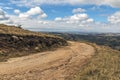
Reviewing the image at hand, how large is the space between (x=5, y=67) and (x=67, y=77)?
5.96 m

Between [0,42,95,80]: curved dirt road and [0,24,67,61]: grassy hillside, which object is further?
[0,24,67,61]: grassy hillside

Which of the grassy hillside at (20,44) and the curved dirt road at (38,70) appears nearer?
the curved dirt road at (38,70)

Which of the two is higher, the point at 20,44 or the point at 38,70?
the point at 20,44

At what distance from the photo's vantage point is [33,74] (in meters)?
19.0

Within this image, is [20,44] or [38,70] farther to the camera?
[20,44]

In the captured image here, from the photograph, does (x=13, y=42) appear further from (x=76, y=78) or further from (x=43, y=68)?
(x=76, y=78)

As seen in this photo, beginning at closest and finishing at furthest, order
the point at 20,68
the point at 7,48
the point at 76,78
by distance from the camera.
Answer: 1. the point at 76,78
2. the point at 20,68
3. the point at 7,48

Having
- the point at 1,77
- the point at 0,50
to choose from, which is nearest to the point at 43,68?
the point at 1,77

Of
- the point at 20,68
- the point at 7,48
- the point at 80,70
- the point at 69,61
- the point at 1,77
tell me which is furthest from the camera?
the point at 7,48

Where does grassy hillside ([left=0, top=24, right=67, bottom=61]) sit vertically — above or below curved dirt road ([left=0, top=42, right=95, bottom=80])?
above

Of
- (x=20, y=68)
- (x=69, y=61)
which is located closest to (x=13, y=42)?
(x=69, y=61)

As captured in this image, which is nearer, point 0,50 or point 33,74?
point 33,74

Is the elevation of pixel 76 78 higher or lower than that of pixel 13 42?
lower

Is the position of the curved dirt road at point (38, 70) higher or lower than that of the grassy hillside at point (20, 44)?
lower
